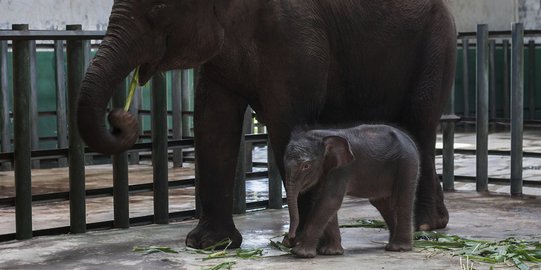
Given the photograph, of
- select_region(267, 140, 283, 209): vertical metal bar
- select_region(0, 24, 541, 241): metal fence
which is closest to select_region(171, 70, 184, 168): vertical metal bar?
select_region(0, 24, 541, 241): metal fence

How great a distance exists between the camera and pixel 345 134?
645 cm

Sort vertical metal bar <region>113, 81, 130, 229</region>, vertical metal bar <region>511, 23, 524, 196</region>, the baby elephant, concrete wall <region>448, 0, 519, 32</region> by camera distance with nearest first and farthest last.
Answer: the baby elephant → vertical metal bar <region>113, 81, 130, 229</region> → vertical metal bar <region>511, 23, 524, 196</region> → concrete wall <region>448, 0, 519, 32</region>

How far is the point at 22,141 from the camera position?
767 centimetres

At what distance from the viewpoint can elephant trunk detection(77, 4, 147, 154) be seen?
5867 mm

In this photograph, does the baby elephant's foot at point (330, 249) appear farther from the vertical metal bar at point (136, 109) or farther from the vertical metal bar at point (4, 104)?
the vertical metal bar at point (4, 104)

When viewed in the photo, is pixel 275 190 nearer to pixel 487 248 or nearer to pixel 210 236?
pixel 210 236

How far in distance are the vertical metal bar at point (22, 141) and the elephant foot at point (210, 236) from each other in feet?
4.07

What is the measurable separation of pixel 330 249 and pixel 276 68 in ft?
3.55

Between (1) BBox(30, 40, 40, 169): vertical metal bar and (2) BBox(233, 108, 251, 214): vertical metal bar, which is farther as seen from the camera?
(1) BBox(30, 40, 40, 169): vertical metal bar

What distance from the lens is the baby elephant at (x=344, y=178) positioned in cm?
623

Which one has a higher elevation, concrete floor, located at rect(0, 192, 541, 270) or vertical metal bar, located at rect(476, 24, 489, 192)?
vertical metal bar, located at rect(476, 24, 489, 192)

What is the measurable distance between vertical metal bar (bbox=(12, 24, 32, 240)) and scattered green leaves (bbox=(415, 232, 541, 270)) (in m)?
2.58

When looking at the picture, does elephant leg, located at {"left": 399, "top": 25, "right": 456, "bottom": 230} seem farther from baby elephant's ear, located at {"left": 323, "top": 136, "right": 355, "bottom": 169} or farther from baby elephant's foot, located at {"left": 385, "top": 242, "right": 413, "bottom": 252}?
baby elephant's ear, located at {"left": 323, "top": 136, "right": 355, "bottom": 169}

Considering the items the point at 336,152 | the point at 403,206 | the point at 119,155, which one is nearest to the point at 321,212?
the point at 336,152
